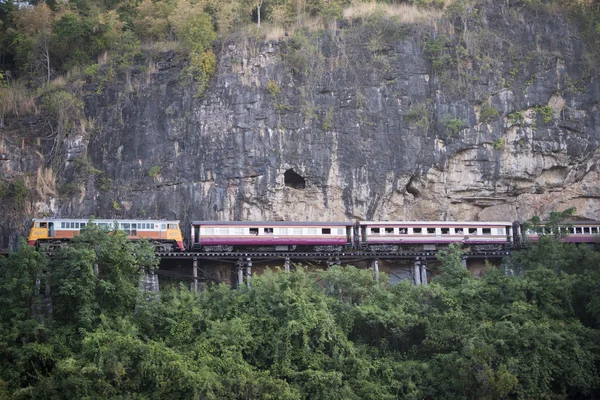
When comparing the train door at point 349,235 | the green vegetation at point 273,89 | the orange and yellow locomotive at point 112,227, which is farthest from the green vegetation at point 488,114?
the orange and yellow locomotive at point 112,227

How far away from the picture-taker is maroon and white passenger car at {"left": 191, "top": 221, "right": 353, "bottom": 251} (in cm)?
3941

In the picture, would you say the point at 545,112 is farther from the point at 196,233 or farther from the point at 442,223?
the point at 196,233

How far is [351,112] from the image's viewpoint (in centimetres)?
4416

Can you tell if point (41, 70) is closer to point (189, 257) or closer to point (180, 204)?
point (180, 204)

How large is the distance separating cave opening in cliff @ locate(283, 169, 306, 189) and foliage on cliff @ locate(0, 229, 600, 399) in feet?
32.1

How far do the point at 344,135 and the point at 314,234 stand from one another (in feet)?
21.1

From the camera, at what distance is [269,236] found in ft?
130

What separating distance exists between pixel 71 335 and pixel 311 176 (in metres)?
17.2

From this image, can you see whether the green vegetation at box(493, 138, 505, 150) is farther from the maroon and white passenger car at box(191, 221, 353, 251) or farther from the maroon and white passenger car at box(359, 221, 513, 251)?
the maroon and white passenger car at box(191, 221, 353, 251)

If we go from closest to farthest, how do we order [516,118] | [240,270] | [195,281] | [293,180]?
[195,281] → [240,270] → [293,180] → [516,118]

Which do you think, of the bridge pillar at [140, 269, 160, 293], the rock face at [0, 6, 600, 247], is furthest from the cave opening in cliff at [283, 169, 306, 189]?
the bridge pillar at [140, 269, 160, 293]

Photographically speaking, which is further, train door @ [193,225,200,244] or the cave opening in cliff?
the cave opening in cliff

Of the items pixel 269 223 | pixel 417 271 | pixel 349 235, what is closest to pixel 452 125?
pixel 349 235

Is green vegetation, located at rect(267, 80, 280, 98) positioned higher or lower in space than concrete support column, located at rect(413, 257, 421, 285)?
higher
